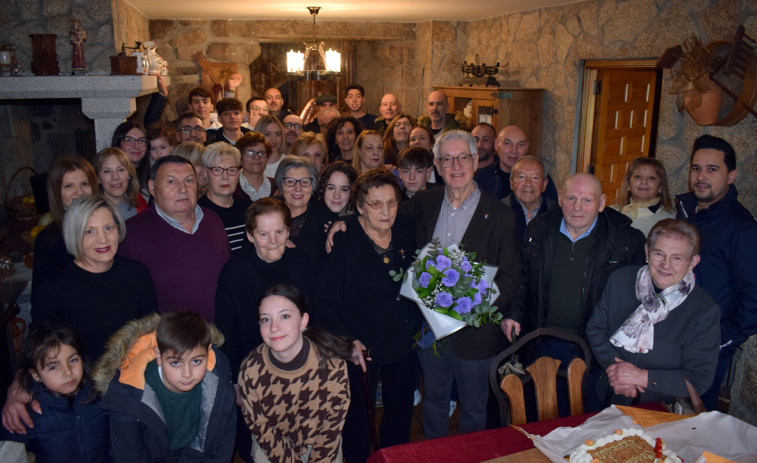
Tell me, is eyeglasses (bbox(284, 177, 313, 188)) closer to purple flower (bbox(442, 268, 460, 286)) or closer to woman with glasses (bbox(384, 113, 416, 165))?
purple flower (bbox(442, 268, 460, 286))

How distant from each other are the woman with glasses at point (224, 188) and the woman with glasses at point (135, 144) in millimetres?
758

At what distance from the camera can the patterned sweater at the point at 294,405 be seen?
229cm

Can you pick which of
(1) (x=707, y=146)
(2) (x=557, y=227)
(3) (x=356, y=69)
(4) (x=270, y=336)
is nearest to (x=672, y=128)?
(1) (x=707, y=146)

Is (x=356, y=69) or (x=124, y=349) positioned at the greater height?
(x=356, y=69)

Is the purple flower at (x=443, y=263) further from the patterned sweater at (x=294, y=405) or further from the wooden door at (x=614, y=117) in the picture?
the wooden door at (x=614, y=117)

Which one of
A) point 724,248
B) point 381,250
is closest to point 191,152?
point 381,250

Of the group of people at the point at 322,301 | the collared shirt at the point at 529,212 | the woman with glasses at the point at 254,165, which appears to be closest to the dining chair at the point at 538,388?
the group of people at the point at 322,301

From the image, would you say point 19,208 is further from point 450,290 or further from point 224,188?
point 450,290

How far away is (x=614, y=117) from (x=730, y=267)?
3.18 m

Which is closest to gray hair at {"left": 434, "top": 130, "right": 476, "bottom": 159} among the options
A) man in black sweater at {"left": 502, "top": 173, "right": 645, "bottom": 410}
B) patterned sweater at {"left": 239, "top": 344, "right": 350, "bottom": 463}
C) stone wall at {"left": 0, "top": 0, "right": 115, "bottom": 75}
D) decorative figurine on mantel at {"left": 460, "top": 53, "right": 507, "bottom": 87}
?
man in black sweater at {"left": 502, "top": 173, "right": 645, "bottom": 410}

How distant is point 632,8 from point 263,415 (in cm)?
447

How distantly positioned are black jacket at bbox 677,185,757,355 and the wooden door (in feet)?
8.56

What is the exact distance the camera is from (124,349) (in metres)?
2.21

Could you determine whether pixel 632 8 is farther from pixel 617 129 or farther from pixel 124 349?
pixel 124 349
